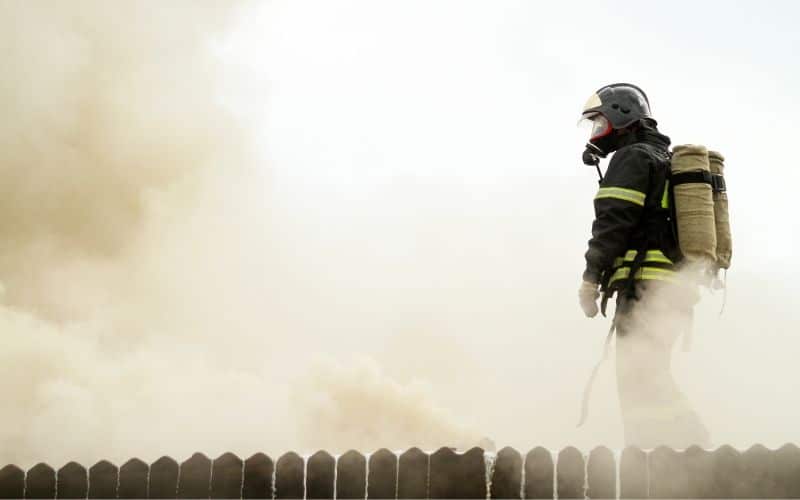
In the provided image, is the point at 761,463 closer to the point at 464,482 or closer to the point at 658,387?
the point at 658,387

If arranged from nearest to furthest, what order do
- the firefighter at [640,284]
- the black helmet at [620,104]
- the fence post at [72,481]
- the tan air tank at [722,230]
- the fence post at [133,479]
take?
the fence post at [133,479]
the fence post at [72,481]
the firefighter at [640,284]
the tan air tank at [722,230]
the black helmet at [620,104]

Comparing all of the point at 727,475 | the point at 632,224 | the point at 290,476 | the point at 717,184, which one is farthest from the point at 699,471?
the point at 290,476

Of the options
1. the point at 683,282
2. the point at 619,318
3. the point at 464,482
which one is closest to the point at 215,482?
the point at 464,482

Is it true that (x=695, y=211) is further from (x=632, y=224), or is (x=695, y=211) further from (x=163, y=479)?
(x=163, y=479)

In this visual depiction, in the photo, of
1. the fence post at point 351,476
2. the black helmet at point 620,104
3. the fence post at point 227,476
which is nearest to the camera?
the fence post at point 351,476

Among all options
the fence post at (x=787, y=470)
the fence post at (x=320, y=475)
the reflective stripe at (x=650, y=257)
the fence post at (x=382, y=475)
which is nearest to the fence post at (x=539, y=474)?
the fence post at (x=382, y=475)

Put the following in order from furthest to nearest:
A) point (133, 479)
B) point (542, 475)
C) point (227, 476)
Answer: point (133, 479) → point (227, 476) → point (542, 475)

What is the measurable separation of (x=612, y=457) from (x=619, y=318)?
1223mm

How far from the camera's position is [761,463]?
605 cm

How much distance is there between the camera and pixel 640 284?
699 centimetres

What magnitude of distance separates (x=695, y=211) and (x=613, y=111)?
0.97m

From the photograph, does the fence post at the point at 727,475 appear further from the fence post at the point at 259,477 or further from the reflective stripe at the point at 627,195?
the fence post at the point at 259,477

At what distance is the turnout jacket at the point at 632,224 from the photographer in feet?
22.7

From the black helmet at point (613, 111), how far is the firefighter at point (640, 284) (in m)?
0.33
